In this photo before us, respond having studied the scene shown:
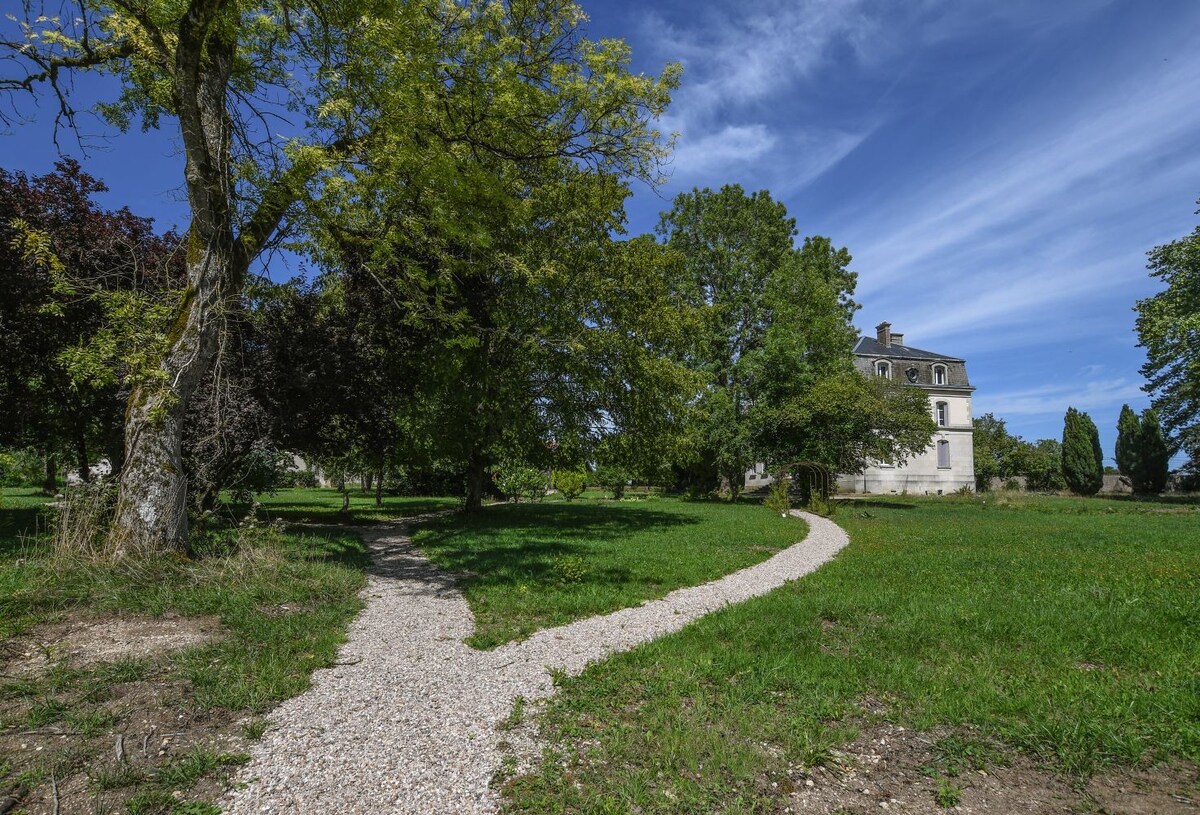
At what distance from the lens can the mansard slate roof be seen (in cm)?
4194

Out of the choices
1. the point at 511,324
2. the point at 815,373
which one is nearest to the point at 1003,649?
the point at 511,324

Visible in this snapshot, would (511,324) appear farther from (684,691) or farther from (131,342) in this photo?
(684,691)

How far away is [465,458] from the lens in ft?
52.1

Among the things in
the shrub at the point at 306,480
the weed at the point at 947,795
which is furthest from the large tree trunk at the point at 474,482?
the shrub at the point at 306,480

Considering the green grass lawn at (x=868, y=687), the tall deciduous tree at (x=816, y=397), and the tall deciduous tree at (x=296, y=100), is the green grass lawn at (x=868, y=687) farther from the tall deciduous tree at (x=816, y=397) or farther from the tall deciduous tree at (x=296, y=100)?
the tall deciduous tree at (x=816, y=397)

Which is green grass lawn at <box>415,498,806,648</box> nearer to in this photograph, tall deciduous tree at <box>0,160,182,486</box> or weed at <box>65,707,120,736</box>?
weed at <box>65,707,120,736</box>

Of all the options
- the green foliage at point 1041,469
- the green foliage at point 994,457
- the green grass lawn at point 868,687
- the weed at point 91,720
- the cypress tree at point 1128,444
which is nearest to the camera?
the green grass lawn at point 868,687

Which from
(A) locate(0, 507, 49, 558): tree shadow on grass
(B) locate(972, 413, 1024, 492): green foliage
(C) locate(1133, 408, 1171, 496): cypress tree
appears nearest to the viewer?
(A) locate(0, 507, 49, 558): tree shadow on grass

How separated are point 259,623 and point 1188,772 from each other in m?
6.66

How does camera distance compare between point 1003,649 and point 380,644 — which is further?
point 380,644

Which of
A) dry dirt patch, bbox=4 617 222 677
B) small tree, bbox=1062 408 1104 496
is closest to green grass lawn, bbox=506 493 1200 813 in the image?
dry dirt patch, bbox=4 617 222 677

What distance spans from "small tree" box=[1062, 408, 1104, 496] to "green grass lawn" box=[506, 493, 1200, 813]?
4240 cm

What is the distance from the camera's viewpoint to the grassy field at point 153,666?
9.58ft

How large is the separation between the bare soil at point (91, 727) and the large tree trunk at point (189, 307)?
2.23 metres
